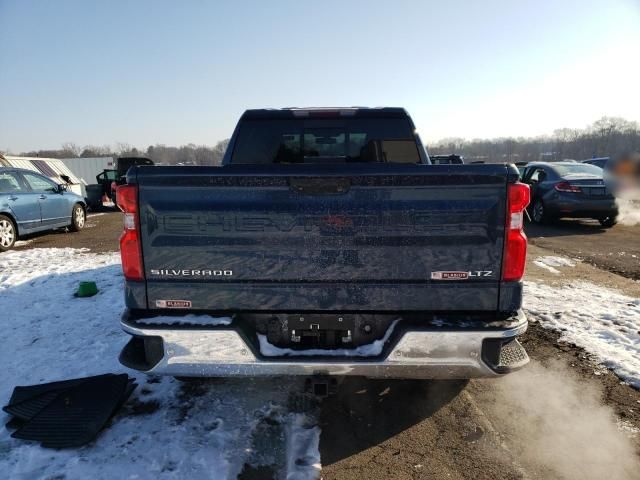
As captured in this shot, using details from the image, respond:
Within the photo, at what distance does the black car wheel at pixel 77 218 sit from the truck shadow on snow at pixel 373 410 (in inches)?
423

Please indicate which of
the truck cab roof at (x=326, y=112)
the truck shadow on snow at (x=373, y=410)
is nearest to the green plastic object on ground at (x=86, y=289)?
the truck cab roof at (x=326, y=112)

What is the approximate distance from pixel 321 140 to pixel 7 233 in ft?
28.0

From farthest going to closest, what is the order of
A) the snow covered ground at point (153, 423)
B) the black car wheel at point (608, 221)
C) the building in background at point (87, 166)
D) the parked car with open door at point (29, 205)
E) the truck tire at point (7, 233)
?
1. the building in background at point (87, 166)
2. the black car wheel at point (608, 221)
3. the parked car with open door at point (29, 205)
4. the truck tire at point (7, 233)
5. the snow covered ground at point (153, 423)

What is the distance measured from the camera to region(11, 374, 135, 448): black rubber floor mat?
2576 millimetres

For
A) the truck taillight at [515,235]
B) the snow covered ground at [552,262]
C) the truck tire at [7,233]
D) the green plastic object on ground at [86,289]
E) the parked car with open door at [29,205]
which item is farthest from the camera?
the parked car with open door at [29,205]

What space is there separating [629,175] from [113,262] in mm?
12233

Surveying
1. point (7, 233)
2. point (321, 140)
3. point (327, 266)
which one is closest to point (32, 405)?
point (327, 266)

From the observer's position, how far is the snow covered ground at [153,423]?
2371mm

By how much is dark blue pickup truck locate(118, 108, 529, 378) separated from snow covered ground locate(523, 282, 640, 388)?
85.1 inches

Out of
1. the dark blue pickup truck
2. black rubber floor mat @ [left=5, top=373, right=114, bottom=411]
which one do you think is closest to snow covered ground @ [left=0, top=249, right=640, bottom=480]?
black rubber floor mat @ [left=5, top=373, right=114, bottom=411]

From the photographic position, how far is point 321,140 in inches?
161

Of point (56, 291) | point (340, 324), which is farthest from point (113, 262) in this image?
point (340, 324)

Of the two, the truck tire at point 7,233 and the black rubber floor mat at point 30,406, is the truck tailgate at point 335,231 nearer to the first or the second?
the black rubber floor mat at point 30,406

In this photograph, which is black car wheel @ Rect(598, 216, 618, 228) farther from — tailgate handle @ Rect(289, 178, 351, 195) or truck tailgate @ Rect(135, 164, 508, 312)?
tailgate handle @ Rect(289, 178, 351, 195)
